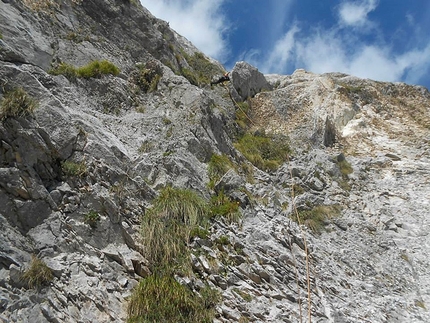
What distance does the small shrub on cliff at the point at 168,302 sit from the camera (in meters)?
6.79

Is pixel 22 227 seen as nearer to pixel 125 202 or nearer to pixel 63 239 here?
pixel 63 239

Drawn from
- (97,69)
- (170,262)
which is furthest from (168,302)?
(97,69)

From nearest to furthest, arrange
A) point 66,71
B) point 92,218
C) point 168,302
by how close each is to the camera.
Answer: point 168,302 < point 92,218 < point 66,71

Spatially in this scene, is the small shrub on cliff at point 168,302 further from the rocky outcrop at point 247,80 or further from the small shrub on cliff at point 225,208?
the rocky outcrop at point 247,80

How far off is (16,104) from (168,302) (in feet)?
16.1

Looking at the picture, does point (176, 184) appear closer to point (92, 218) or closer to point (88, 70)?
point (92, 218)

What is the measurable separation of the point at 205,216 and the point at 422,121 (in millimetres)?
15779

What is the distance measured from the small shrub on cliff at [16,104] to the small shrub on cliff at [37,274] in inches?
121

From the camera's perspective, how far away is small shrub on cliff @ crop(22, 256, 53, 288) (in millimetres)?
6031

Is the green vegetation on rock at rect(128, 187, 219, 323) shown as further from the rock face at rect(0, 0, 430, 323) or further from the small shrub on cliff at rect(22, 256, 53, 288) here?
the small shrub on cliff at rect(22, 256, 53, 288)

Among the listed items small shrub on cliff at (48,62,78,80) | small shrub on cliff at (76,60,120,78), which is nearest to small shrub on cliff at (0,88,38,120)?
small shrub on cliff at (48,62,78,80)

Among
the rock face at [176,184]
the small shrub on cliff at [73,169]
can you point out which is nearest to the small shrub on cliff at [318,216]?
the rock face at [176,184]

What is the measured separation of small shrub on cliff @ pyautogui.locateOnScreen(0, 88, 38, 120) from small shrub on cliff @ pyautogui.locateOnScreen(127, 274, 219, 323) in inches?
162

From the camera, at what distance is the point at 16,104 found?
7910 millimetres
